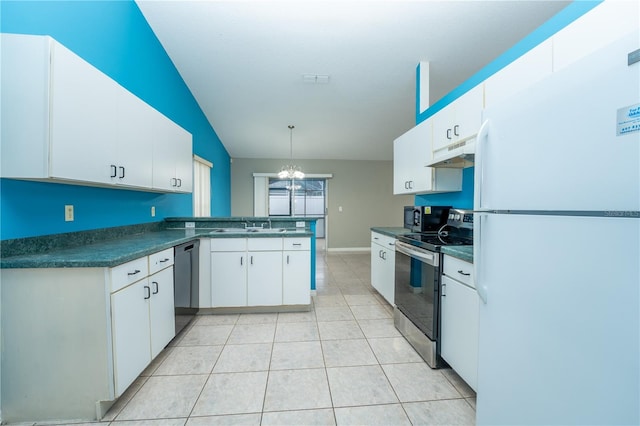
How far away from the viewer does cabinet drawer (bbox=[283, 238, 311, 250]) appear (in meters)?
2.86

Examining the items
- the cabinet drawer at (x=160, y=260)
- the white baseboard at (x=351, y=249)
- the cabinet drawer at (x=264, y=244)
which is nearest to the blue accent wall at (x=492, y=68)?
the cabinet drawer at (x=264, y=244)

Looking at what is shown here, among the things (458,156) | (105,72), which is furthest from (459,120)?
(105,72)

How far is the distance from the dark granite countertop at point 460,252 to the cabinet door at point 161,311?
213cm

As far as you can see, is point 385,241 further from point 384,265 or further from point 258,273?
→ point 258,273

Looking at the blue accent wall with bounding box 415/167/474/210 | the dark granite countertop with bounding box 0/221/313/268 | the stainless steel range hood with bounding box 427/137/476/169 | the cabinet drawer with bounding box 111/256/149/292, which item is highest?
the stainless steel range hood with bounding box 427/137/476/169

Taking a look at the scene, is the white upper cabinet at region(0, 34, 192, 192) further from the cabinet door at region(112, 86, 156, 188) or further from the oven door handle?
the oven door handle

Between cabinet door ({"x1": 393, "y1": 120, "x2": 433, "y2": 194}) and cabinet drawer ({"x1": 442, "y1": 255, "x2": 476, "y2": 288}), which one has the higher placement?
cabinet door ({"x1": 393, "y1": 120, "x2": 433, "y2": 194})

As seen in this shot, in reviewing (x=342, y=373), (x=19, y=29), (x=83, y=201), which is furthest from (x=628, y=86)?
(x=83, y=201)

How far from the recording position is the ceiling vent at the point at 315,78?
3.76 metres

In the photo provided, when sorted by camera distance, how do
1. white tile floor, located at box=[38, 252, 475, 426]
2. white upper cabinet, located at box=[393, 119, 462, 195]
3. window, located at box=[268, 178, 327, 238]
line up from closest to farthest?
white tile floor, located at box=[38, 252, 475, 426], white upper cabinet, located at box=[393, 119, 462, 195], window, located at box=[268, 178, 327, 238]

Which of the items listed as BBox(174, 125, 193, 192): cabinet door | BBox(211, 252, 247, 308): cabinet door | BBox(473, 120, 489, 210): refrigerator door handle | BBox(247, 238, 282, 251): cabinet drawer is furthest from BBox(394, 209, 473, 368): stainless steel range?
BBox(174, 125, 193, 192): cabinet door

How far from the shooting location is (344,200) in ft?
23.6

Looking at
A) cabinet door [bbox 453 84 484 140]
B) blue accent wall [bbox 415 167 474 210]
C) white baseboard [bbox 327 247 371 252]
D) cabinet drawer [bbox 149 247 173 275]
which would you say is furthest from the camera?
white baseboard [bbox 327 247 371 252]

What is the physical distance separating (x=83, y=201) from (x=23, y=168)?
2.27 ft
